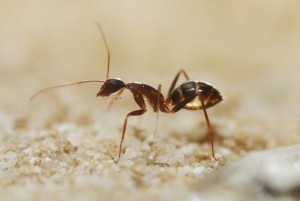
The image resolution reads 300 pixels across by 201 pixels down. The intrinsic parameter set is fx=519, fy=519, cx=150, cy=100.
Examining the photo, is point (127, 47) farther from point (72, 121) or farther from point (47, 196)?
point (47, 196)

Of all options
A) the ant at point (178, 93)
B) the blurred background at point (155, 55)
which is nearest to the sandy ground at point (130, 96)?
the blurred background at point (155, 55)

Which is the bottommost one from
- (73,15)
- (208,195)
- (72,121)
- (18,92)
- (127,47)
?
(208,195)

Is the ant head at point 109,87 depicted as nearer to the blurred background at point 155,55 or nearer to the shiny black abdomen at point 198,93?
the shiny black abdomen at point 198,93

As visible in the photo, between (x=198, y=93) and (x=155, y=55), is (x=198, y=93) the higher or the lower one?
the lower one

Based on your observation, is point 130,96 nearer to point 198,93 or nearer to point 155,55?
point 155,55

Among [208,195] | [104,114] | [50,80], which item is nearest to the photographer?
[208,195]

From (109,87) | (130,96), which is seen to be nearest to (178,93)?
(109,87)

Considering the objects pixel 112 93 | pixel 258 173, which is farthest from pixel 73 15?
pixel 258 173

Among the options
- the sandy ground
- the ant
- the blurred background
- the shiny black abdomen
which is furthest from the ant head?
the blurred background
